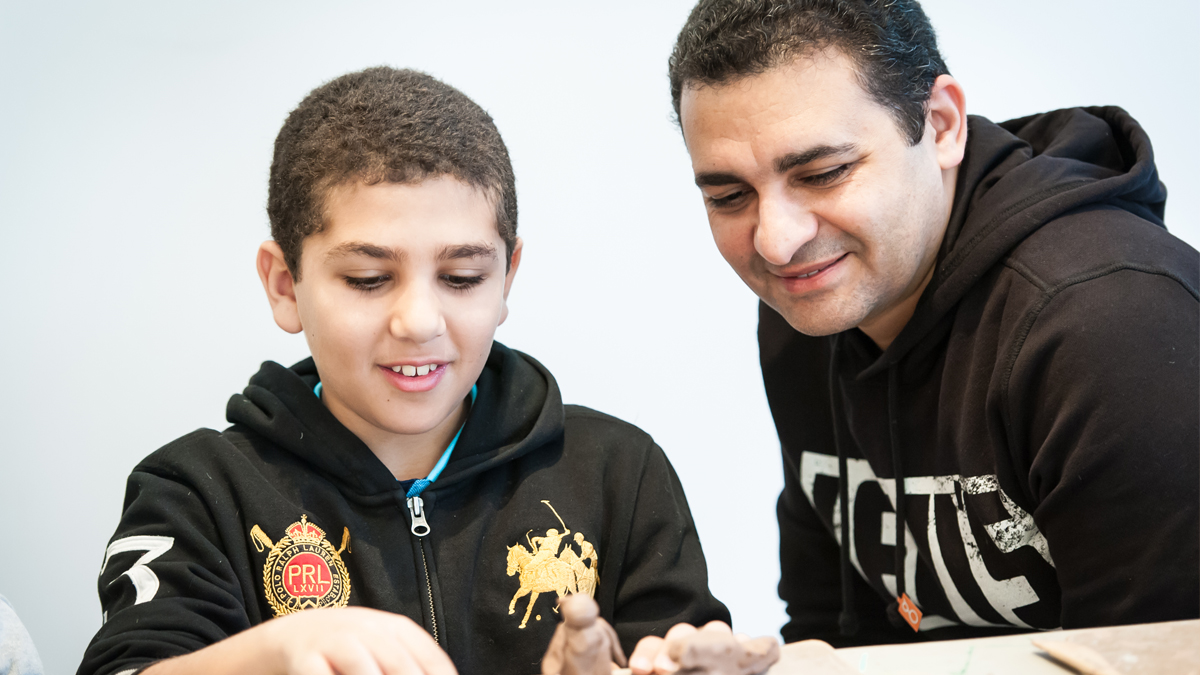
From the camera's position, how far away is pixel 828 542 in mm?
1622

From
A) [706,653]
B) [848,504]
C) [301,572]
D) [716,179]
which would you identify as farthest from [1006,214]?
[301,572]

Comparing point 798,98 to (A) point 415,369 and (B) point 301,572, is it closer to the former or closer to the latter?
(A) point 415,369

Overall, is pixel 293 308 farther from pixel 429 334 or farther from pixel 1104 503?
pixel 1104 503

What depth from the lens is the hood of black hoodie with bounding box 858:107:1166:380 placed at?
1181 mm

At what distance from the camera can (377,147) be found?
105 cm

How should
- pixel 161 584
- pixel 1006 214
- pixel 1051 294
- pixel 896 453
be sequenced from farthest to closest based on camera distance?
pixel 896 453
pixel 1006 214
pixel 1051 294
pixel 161 584

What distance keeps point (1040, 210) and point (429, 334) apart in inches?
28.9

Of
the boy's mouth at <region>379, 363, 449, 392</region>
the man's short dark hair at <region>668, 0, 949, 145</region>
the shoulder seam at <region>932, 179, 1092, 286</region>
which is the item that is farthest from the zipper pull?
the shoulder seam at <region>932, 179, 1092, 286</region>

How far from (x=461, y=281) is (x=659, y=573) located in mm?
395

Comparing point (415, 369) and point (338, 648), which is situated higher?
point (415, 369)

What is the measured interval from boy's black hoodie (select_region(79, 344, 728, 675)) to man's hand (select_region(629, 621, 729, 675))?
0.22 metres

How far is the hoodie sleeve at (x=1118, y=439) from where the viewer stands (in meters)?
1.00

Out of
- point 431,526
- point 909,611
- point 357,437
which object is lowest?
point 909,611

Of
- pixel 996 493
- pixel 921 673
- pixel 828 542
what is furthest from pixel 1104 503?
pixel 828 542
